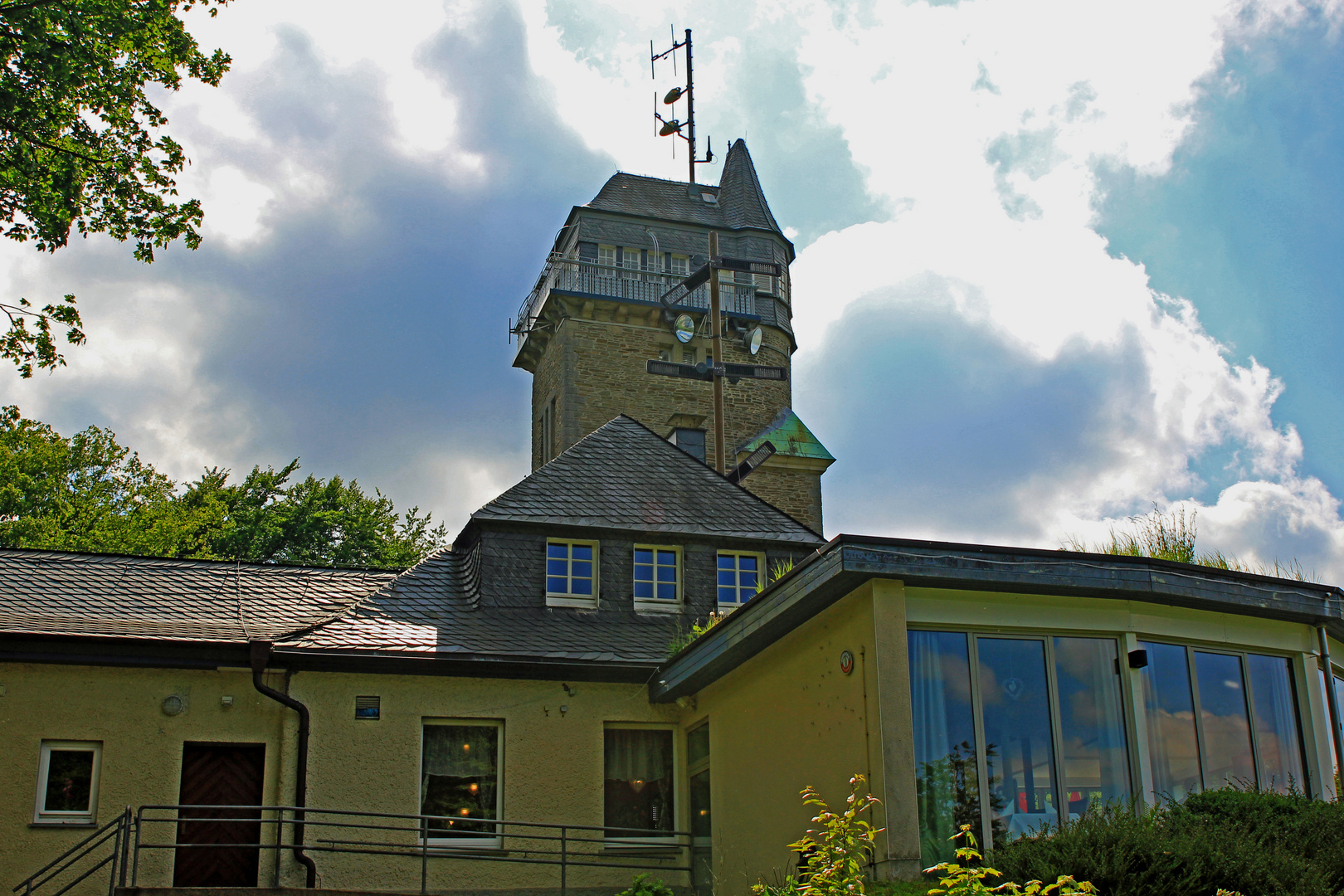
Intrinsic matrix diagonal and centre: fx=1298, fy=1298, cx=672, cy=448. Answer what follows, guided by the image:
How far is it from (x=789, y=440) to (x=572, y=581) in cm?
1862

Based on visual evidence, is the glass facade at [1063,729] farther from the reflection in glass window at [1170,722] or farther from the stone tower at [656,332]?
the stone tower at [656,332]

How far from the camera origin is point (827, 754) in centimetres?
1044

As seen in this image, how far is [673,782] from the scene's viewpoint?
14789mm

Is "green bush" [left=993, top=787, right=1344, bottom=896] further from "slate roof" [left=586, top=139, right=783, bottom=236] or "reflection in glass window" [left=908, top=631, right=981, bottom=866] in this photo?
"slate roof" [left=586, top=139, right=783, bottom=236]

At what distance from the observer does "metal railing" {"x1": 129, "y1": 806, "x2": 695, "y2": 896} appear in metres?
13.2

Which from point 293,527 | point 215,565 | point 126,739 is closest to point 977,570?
point 126,739

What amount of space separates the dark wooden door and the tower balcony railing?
24.1 meters

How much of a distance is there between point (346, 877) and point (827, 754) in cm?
577

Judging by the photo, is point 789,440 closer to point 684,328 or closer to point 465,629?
point 684,328

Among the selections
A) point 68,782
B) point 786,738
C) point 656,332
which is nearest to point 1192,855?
point 786,738

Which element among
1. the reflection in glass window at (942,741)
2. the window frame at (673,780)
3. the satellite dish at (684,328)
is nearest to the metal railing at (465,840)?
the window frame at (673,780)

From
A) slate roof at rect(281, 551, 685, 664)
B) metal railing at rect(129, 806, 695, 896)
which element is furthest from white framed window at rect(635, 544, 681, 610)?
metal railing at rect(129, 806, 695, 896)

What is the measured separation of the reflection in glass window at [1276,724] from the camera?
11.0 meters

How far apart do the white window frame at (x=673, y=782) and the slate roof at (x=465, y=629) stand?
0.77 meters
